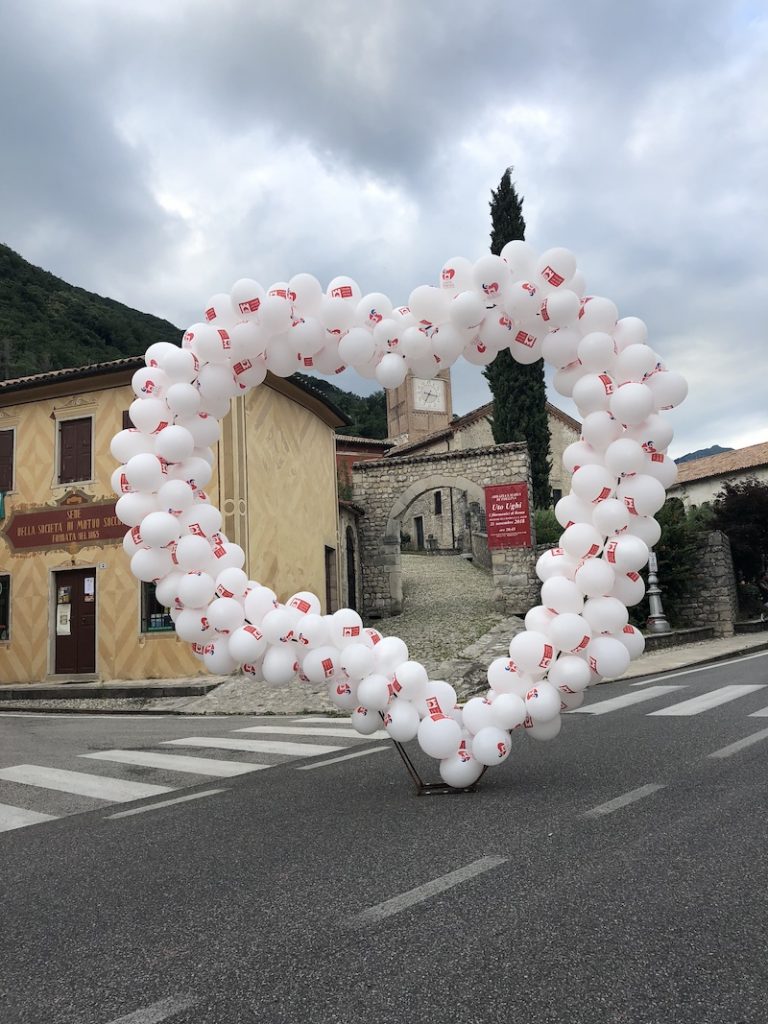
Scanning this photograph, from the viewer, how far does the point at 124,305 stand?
71.2 meters

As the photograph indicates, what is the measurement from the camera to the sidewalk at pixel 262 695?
42.0 ft

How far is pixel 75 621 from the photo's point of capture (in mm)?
16672

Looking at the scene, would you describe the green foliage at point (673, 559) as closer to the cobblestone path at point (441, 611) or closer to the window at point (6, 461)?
the cobblestone path at point (441, 611)

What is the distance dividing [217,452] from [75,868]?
12.4m

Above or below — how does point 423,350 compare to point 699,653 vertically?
above

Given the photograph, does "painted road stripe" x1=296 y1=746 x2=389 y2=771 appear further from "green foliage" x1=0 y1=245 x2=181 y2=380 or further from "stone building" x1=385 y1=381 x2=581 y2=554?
"green foliage" x1=0 y1=245 x2=181 y2=380

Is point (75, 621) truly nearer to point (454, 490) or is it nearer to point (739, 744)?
point (739, 744)

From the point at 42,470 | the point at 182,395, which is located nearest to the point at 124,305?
the point at 42,470

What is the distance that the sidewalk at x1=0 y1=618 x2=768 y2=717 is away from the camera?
12805mm

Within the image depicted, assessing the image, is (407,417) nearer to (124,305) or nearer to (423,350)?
(124,305)

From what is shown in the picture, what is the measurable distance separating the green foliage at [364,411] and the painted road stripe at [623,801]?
5487cm

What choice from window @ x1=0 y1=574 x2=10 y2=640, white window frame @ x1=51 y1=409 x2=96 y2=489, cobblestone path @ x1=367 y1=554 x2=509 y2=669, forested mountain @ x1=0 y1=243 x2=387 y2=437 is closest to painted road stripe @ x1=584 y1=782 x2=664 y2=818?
cobblestone path @ x1=367 y1=554 x2=509 y2=669

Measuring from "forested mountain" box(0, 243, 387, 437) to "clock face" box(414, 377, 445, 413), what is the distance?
17.1 feet

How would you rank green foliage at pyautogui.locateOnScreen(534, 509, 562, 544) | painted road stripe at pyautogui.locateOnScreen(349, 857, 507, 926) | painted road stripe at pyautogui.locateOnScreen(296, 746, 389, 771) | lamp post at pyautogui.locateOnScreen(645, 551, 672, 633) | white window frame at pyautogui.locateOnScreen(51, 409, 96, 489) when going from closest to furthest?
1. painted road stripe at pyautogui.locateOnScreen(349, 857, 507, 926)
2. painted road stripe at pyautogui.locateOnScreen(296, 746, 389, 771)
3. white window frame at pyautogui.locateOnScreen(51, 409, 96, 489)
4. lamp post at pyautogui.locateOnScreen(645, 551, 672, 633)
5. green foliage at pyautogui.locateOnScreen(534, 509, 562, 544)
